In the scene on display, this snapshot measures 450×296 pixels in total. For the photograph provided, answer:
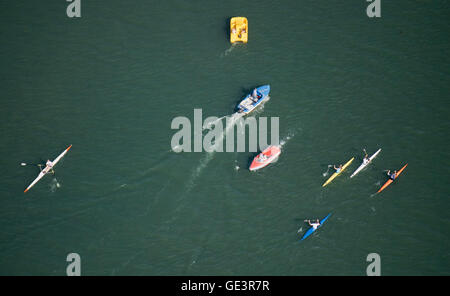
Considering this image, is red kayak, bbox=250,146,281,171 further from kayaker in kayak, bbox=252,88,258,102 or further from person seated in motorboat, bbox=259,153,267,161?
kayaker in kayak, bbox=252,88,258,102

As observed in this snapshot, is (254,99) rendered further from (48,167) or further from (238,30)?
(48,167)

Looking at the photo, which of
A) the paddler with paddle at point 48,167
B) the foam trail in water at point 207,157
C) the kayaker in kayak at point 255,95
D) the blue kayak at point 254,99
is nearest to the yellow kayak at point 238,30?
the blue kayak at point 254,99

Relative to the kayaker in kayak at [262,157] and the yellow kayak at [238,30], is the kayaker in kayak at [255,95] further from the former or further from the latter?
the yellow kayak at [238,30]

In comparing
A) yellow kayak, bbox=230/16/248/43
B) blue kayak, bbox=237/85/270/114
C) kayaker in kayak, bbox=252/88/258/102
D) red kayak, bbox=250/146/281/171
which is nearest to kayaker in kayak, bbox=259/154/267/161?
red kayak, bbox=250/146/281/171

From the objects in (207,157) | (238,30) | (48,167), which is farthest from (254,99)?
(48,167)

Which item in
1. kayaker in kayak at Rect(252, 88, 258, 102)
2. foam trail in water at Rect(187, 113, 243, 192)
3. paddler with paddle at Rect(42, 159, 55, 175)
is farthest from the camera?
kayaker in kayak at Rect(252, 88, 258, 102)

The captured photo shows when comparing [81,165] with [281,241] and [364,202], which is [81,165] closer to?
[281,241]

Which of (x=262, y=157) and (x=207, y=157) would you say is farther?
(x=207, y=157)
